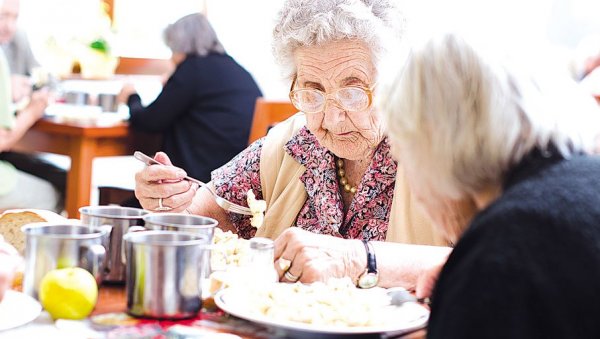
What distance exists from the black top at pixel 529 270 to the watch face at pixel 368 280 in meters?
0.59

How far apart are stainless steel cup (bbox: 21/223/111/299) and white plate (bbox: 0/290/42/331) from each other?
21 millimetres

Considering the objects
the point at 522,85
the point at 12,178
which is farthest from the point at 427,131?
the point at 12,178

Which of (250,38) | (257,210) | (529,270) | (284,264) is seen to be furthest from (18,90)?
(529,270)

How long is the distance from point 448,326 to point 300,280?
24.6 inches

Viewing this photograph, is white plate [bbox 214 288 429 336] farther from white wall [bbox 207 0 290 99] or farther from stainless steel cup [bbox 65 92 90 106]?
white wall [bbox 207 0 290 99]

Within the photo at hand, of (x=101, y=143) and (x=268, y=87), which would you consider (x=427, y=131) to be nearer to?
(x=101, y=143)

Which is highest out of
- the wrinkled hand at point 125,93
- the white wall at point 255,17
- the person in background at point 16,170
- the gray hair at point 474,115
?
the white wall at point 255,17

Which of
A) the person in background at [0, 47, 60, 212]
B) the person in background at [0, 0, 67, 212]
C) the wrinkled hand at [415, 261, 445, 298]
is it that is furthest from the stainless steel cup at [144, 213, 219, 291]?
the person in background at [0, 0, 67, 212]

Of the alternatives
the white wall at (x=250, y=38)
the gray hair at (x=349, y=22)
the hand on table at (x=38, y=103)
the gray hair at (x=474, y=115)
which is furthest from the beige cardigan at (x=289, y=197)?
the white wall at (x=250, y=38)

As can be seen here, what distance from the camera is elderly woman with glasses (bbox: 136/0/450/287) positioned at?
1.93 m

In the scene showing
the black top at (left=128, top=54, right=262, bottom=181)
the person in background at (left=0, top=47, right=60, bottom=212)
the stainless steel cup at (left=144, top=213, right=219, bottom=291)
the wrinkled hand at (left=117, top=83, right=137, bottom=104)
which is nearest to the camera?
the stainless steel cup at (left=144, top=213, right=219, bottom=291)

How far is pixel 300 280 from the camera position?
1512 mm

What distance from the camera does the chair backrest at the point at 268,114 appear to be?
10.1ft

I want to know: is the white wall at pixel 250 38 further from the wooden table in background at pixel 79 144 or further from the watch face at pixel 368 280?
the watch face at pixel 368 280
